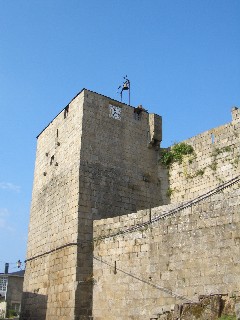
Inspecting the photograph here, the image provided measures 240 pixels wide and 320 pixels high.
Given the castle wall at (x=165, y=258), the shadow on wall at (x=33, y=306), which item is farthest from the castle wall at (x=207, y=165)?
the shadow on wall at (x=33, y=306)


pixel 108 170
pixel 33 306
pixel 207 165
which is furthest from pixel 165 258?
pixel 33 306

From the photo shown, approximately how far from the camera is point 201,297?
8.55m

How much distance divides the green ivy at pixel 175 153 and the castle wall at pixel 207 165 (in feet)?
0.55

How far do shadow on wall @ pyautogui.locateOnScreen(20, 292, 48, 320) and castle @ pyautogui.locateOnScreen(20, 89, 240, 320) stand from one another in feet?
0.11

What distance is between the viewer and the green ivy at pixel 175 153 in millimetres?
14634

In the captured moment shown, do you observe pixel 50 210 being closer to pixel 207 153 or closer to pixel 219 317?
pixel 207 153

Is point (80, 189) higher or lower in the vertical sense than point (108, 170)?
lower

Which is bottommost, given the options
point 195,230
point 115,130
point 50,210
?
point 195,230

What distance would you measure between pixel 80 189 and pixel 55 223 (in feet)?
6.16

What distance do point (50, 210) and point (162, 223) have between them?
5.62 metres

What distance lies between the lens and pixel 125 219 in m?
11.4

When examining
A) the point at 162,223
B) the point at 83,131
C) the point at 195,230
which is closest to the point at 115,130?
the point at 83,131

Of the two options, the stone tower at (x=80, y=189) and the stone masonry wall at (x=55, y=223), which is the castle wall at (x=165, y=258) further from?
the stone masonry wall at (x=55, y=223)

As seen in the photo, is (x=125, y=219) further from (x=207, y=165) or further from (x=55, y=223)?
(x=207, y=165)
